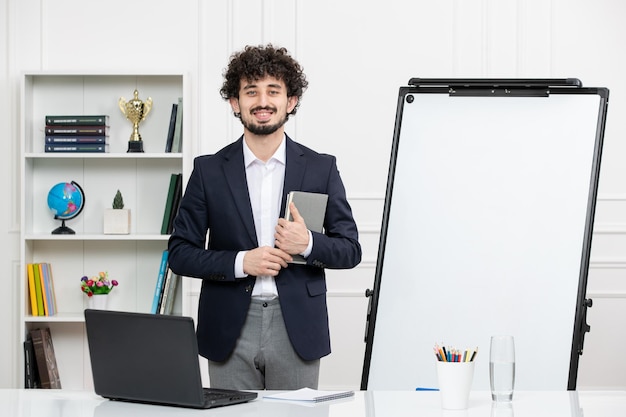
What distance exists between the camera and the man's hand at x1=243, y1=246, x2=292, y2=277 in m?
2.52

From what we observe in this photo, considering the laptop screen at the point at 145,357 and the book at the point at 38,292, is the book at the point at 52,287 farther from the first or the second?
the laptop screen at the point at 145,357

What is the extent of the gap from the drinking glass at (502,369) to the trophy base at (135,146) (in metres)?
2.87

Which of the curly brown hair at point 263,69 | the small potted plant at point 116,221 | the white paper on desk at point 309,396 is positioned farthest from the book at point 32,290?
the white paper on desk at point 309,396

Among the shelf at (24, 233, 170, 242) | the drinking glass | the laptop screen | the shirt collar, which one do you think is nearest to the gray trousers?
the shirt collar

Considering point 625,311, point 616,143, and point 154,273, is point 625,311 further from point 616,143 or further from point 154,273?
point 154,273

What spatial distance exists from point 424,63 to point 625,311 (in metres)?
1.63

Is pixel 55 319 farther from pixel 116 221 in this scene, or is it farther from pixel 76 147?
pixel 76 147

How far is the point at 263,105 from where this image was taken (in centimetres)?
264

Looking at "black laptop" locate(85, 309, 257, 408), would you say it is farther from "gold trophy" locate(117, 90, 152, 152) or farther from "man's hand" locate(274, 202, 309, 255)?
"gold trophy" locate(117, 90, 152, 152)

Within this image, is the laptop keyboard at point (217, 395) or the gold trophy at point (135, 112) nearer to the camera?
the laptop keyboard at point (217, 395)

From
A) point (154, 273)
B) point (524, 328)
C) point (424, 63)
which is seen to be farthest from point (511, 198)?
point (154, 273)

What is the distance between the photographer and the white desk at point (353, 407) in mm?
1780

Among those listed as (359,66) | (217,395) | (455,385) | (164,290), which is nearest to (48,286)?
(164,290)

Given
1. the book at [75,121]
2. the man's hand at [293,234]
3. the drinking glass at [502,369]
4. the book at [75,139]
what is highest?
the book at [75,121]
